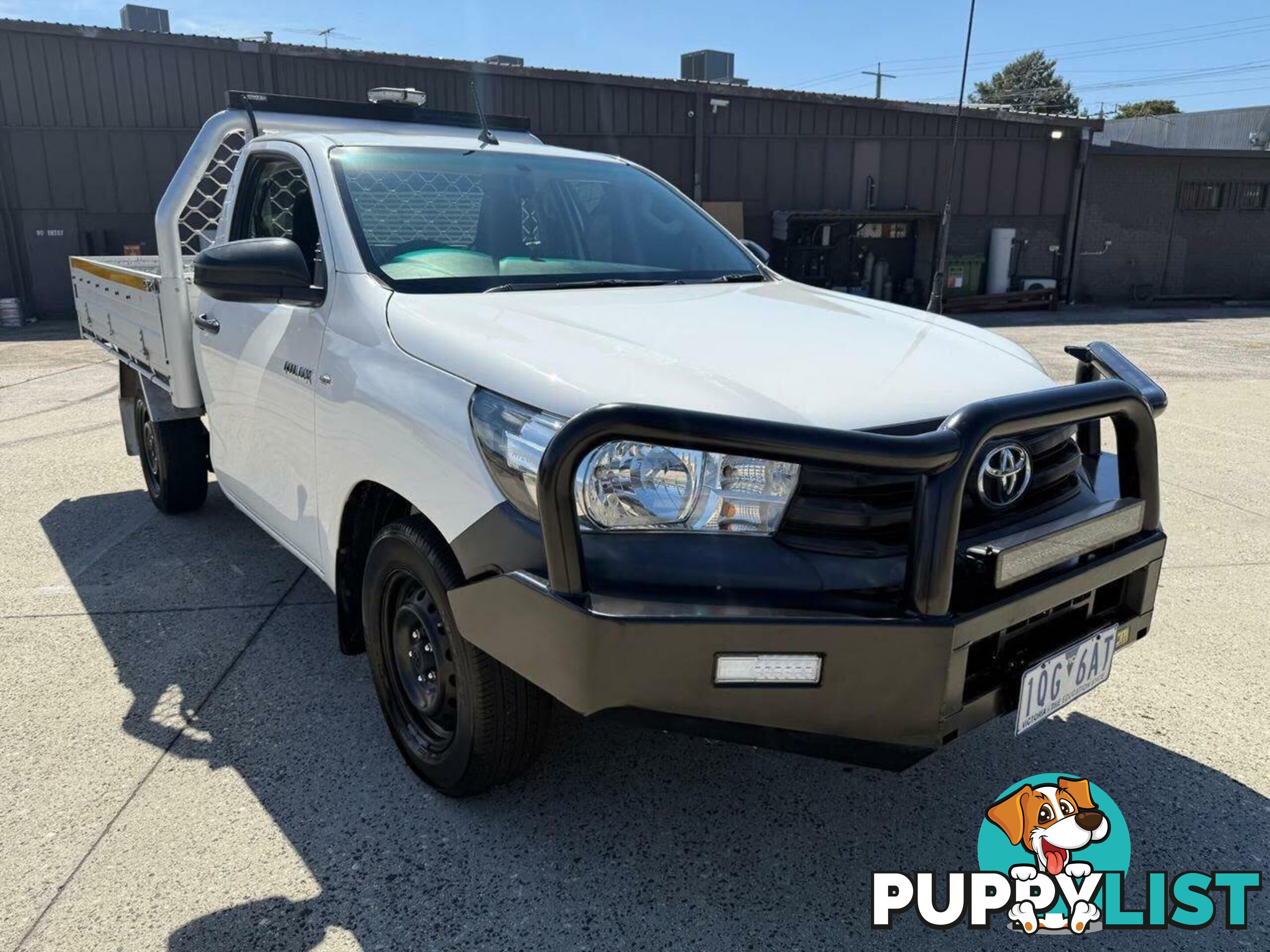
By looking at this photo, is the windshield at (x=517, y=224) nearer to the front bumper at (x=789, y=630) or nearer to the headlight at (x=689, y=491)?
the headlight at (x=689, y=491)

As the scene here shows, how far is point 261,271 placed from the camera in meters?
2.93

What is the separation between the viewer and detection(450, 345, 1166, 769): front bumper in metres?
1.90

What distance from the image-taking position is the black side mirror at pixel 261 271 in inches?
115

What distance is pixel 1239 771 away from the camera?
2.91 meters

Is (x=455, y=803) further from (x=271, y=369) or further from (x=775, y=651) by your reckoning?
(x=271, y=369)

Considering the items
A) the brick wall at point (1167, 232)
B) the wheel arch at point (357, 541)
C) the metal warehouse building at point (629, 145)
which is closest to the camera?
the wheel arch at point (357, 541)

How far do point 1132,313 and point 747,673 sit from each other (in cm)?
2208

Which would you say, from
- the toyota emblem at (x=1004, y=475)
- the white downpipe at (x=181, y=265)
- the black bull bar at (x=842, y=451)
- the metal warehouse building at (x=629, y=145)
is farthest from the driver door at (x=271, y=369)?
the metal warehouse building at (x=629, y=145)

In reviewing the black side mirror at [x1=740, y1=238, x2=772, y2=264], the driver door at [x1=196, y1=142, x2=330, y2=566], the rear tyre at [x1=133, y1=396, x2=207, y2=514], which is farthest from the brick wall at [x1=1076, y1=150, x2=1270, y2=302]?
the driver door at [x1=196, y1=142, x2=330, y2=566]

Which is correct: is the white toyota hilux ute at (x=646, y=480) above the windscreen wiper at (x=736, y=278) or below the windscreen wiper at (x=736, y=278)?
below

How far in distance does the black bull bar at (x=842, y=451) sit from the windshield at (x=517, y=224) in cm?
122

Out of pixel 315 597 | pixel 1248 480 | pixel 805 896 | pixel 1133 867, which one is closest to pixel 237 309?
pixel 315 597

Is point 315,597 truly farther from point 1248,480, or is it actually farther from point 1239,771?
point 1248,480

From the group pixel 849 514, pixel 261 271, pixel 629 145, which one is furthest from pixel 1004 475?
pixel 629 145
